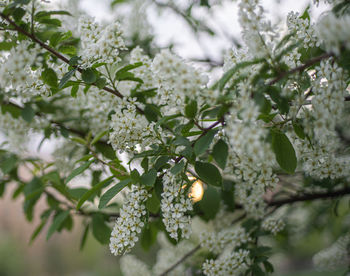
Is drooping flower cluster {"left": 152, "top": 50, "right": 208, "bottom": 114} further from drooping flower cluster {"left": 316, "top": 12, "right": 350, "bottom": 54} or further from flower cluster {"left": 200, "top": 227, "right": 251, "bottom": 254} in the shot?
flower cluster {"left": 200, "top": 227, "right": 251, "bottom": 254}

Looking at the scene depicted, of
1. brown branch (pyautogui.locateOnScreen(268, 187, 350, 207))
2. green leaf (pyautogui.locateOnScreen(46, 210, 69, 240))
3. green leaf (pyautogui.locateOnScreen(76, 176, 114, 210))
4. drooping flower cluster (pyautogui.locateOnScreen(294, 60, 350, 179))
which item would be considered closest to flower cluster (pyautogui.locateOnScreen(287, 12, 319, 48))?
drooping flower cluster (pyautogui.locateOnScreen(294, 60, 350, 179))

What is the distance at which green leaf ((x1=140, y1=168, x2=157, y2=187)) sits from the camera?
118 cm

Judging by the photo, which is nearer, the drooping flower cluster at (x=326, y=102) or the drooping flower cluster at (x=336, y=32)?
the drooping flower cluster at (x=336, y=32)

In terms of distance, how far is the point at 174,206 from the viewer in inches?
47.8

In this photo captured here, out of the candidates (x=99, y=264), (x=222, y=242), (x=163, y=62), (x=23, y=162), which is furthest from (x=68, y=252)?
(x=163, y=62)

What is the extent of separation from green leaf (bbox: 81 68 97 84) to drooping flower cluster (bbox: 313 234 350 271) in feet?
5.78

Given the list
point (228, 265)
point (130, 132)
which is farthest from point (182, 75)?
point (228, 265)

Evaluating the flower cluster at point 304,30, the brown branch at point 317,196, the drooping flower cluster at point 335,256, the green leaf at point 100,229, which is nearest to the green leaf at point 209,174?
the flower cluster at point 304,30

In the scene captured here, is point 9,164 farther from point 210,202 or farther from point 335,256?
point 335,256

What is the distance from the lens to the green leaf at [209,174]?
1.25 m

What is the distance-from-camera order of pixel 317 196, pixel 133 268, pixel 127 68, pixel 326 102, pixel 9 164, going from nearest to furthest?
pixel 326 102, pixel 127 68, pixel 317 196, pixel 9 164, pixel 133 268

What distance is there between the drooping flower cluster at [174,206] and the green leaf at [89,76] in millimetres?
465

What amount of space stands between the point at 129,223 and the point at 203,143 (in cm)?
39

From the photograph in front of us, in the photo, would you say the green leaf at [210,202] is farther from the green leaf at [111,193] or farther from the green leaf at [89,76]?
the green leaf at [89,76]
